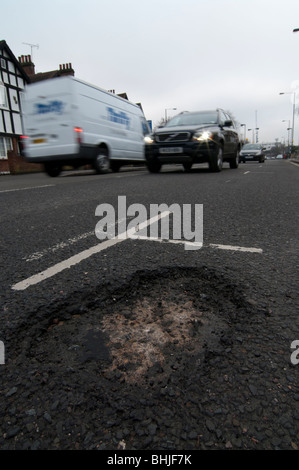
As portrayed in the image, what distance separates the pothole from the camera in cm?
121

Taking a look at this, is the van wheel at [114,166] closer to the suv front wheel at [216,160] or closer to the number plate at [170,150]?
the number plate at [170,150]

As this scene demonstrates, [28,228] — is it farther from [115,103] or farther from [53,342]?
[115,103]

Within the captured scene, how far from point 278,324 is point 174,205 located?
3.02m

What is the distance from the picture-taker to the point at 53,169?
11.3m

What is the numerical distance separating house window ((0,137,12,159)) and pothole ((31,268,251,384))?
82.2 feet

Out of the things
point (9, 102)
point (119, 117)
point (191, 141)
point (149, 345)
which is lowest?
point (149, 345)

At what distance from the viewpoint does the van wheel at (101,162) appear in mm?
10664

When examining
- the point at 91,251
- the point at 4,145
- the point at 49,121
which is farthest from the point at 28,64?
the point at 91,251

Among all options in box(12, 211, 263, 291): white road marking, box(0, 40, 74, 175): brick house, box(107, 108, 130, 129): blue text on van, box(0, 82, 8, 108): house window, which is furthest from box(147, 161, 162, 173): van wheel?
box(0, 82, 8, 108): house window

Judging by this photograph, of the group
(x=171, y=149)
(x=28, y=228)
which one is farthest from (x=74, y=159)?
(x=28, y=228)

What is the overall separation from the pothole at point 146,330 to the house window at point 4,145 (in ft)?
82.2

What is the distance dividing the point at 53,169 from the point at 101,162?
1.82 metres

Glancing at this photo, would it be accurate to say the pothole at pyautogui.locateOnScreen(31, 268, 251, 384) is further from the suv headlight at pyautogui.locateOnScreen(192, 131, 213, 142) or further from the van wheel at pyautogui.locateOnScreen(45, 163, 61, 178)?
the van wheel at pyautogui.locateOnScreen(45, 163, 61, 178)

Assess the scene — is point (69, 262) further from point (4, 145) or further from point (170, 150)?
point (4, 145)
